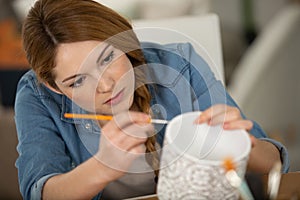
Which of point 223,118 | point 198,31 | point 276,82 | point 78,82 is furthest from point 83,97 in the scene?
point 276,82

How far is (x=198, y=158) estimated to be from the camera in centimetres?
46

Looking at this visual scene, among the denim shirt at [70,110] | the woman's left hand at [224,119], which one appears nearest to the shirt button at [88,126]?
the denim shirt at [70,110]

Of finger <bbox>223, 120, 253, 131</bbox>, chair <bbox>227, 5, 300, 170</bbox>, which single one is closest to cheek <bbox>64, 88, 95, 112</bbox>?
finger <bbox>223, 120, 253, 131</bbox>

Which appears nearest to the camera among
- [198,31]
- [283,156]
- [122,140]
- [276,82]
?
[122,140]

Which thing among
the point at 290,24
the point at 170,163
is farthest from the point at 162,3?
the point at 170,163

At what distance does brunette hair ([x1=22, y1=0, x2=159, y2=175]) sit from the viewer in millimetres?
488

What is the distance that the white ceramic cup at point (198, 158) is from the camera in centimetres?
43

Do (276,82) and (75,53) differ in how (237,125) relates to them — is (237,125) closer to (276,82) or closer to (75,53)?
(75,53)

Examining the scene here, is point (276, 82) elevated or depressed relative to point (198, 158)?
depressed

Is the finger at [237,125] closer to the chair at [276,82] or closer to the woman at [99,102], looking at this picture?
the woman at [99,102]

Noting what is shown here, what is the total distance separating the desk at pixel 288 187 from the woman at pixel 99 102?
0.06 feet

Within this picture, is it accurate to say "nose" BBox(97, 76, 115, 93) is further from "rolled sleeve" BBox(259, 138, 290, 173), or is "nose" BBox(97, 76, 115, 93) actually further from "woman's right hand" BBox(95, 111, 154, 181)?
"rolled sleeve" BBox(259, 138, 290, 173)

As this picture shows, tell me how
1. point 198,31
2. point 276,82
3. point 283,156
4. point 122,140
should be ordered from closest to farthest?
point 122,140 → point 283,156 → point 198,31 → point 276,82

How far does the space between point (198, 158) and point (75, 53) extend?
123 mm
